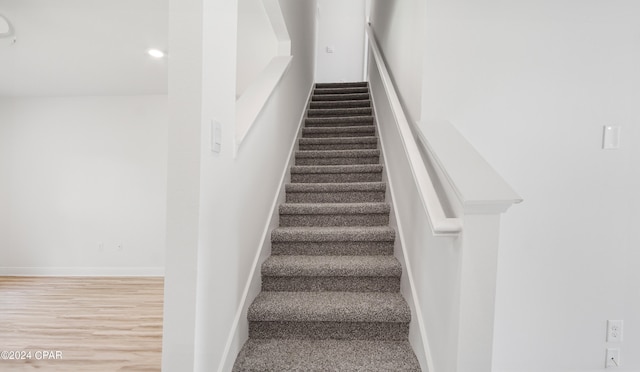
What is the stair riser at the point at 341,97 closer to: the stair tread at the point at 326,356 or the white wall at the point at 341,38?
the white wall at the point at 341,38

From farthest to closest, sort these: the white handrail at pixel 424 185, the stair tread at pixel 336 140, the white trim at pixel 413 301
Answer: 1. the stair tread at pixel 336 140
2. the white trim at pixel 413 301
3. the white handrail at pixel 424 185

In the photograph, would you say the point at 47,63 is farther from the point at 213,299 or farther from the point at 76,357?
the point at 213,299

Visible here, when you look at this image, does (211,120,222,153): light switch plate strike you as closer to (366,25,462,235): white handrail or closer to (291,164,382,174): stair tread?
(366,25,462,235): white handrail

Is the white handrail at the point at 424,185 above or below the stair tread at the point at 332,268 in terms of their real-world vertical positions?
above

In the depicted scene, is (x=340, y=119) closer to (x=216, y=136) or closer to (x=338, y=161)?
(x=338, y=161)

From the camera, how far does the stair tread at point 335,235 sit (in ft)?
6.32

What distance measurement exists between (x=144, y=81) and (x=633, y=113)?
4.50m

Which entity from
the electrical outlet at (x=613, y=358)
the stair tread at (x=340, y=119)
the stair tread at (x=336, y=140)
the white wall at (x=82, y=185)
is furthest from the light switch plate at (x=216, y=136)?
the white wall at (x=82, y=185)

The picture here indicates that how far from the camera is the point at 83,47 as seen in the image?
2.93m

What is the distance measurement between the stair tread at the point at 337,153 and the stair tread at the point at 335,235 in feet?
3.20

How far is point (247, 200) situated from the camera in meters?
1.54

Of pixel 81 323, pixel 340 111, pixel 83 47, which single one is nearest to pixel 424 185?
pixel 340 111

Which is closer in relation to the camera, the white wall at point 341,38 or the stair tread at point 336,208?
the stair tread at point 336,208

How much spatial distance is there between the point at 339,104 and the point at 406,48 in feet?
6.89
